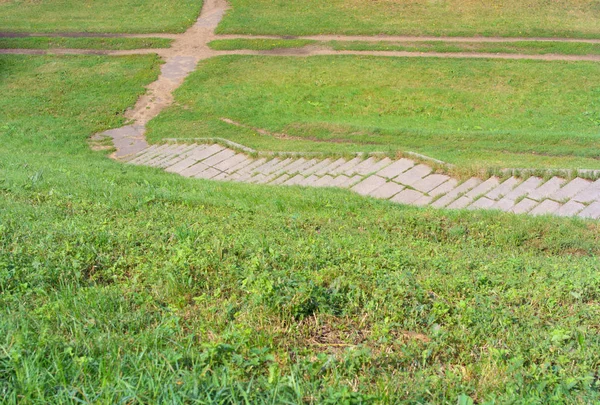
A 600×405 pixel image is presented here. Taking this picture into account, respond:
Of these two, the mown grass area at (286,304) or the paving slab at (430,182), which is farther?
the paving slab at (430,182)

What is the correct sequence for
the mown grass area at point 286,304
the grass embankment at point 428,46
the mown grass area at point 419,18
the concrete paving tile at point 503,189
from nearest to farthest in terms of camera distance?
the mown grass area at point 286,304 < the concrete paving tile at point 503,189 < the grass embankment at point 428,46 < the mown grass area at point 419,18

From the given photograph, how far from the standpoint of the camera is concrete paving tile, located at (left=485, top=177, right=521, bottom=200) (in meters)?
8.50

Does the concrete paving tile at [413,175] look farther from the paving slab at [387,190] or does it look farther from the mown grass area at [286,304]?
the mown grass area at [286,304]

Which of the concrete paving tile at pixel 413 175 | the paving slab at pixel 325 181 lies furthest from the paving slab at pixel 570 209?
the paving slab at pixel 325 181

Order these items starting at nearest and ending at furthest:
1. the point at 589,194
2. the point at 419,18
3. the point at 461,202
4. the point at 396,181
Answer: the point at 589,194 < the point at 461,202 < the point at 396,181 < the point at 419,18

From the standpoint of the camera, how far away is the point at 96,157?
13.1 metres

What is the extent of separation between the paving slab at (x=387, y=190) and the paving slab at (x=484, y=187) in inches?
42.6

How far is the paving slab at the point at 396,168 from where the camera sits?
9.66m

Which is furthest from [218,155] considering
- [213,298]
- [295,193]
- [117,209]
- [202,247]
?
[213,298]

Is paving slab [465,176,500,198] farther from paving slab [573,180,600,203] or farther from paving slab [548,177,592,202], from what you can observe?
paving slab [573,180,600,203]

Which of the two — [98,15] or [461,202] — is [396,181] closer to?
[461,202]

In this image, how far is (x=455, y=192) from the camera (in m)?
8.84

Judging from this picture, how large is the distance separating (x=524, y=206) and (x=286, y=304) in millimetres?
5472

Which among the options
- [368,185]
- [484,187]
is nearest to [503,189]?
[484,187]
